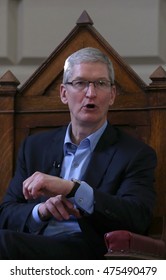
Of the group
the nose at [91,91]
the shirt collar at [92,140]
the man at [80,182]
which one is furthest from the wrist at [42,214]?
the nose at [91,91]

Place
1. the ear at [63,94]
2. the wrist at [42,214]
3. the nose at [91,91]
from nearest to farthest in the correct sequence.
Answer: the wrist at [42,214] < the nose at [91,91] < the ear at [63,94]

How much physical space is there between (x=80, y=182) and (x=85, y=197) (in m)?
0.04

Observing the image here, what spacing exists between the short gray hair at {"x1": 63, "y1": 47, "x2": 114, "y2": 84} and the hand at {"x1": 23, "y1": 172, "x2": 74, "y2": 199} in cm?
47

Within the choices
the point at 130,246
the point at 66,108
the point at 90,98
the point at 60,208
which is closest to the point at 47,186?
the point at 60,208

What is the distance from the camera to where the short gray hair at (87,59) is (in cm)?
235

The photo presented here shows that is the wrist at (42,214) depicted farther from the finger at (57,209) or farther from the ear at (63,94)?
the ear at (63,94)

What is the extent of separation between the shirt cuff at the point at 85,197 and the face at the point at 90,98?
33cm

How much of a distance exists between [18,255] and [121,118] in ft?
2.51

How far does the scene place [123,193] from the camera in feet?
7.13

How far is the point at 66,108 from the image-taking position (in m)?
2.61

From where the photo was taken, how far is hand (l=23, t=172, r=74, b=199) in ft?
6.62

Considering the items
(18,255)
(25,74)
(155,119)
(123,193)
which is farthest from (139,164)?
(25,74)

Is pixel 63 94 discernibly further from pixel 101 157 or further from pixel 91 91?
pixel 101 157

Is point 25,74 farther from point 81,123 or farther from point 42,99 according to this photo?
point 81,123
